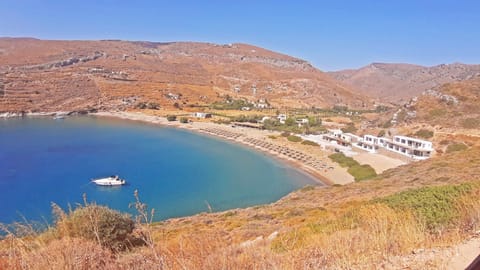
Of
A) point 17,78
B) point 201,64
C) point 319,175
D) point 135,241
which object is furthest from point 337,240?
point 201,64

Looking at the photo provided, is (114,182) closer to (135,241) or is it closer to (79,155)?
(79,155)

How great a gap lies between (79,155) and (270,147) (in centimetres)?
2750

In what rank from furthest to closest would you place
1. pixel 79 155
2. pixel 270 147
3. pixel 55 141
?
pixel 55 141 < pixel 270 147 < pixel 79 155

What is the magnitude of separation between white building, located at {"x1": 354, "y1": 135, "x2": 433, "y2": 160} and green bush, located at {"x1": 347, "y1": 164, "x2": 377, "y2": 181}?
569 centimetres

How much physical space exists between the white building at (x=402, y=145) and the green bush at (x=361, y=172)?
18.7 ft

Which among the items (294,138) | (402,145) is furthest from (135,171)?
(402,145)

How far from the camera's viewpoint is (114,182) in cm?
3666

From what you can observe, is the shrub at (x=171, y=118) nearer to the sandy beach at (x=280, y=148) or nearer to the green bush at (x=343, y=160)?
the sandy beach at (x=280, y=148)

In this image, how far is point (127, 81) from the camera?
11856 cm

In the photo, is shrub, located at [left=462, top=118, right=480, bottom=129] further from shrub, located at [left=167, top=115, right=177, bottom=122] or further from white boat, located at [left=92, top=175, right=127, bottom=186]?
shrub, located at [left=167, top=115, right=177, bottom=122]

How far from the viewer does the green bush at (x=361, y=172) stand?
3684 cm

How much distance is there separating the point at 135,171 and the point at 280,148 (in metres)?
21.9

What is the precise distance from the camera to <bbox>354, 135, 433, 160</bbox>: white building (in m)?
40.9

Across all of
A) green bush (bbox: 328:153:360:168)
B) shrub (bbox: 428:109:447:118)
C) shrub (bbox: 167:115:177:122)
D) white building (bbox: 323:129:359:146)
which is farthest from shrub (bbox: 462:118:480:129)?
shrub (bbox: 167:115:177:122)
